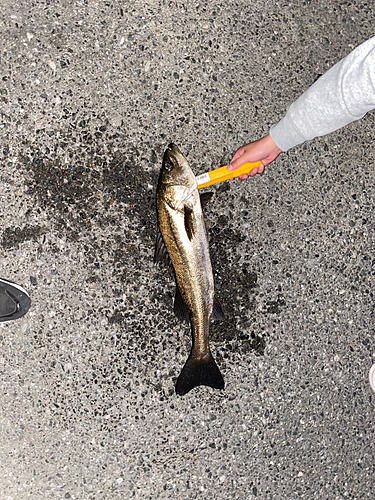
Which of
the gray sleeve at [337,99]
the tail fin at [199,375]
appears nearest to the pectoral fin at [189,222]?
the gray sleeve at [337,99]

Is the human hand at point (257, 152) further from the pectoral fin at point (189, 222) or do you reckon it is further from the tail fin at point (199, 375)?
the tail fin at point (199, 375)

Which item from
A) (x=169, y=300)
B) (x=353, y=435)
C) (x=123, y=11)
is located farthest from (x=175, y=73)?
(x=353, y=435)

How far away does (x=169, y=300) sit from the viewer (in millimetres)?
3086

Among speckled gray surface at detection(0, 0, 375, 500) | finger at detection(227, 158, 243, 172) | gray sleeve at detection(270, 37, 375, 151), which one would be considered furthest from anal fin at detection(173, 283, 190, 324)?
gray sleeve at detection(270, 37, 375, 151)

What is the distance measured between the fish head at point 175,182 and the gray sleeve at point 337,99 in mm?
696

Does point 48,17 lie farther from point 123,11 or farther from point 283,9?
point 283,9

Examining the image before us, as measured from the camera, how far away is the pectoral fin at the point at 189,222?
2.66 meters

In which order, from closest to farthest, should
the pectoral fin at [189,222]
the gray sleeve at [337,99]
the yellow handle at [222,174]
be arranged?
1. the gray sleeve at [337,99]
2. the pectoral fin at [189,222]
3. the yellow handle at [222,174]

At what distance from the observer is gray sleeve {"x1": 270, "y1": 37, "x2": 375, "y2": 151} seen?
7.13 feet

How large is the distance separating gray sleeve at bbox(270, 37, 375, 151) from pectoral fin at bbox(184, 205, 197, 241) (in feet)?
2.66

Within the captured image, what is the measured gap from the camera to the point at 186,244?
106 inches

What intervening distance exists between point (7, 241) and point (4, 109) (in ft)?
3.38

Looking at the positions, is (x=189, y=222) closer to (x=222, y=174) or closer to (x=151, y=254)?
(x=222, y=174)

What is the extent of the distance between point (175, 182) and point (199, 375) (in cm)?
148
